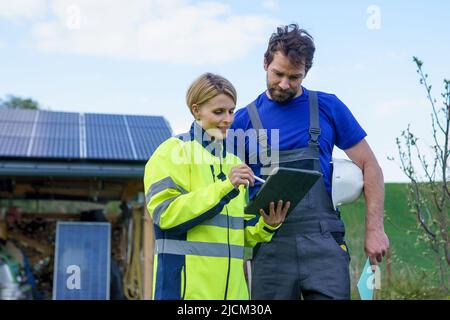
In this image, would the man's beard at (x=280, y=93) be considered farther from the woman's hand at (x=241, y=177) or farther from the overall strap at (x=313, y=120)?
the woman's hand at (x=241, y=177)

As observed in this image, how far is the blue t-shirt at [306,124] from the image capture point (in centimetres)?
328

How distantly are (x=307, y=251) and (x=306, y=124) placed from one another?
0.57m

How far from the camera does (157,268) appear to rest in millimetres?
2758

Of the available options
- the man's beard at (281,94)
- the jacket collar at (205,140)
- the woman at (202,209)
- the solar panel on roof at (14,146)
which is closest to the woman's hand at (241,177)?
the woman at (202,209)

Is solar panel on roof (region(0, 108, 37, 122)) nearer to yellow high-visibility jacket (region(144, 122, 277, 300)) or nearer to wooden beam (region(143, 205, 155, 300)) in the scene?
wooden beam (region(143, 205, 155, 300))

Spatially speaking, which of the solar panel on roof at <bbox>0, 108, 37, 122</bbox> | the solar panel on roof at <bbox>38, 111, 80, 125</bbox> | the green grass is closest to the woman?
the green grass

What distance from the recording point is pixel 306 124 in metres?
3.30

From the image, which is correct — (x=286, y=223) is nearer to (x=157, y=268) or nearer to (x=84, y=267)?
(x=157, y=268)

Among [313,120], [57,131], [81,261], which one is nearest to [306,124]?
[313,120]

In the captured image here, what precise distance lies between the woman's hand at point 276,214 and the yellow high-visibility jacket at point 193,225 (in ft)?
0.40

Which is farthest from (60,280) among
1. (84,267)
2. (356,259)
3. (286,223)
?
(286,223)

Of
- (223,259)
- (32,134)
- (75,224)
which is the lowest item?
(223,259)

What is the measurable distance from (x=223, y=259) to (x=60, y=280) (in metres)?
6.42
